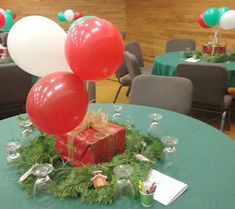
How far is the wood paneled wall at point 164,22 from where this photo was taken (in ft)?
17.1

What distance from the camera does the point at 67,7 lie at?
6.96 meters

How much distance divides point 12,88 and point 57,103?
6.07ft

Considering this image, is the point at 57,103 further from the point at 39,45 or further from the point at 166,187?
the point at 166,187

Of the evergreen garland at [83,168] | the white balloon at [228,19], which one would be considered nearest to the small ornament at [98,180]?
the evergreen garland at [83,168]

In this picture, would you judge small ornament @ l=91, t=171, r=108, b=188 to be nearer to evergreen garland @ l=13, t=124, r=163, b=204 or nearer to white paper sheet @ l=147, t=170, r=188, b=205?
evergreen garland @ l=13, t=124, r=163, b=204

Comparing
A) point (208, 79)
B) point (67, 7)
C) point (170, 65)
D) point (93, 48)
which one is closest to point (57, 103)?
point (93, 48)

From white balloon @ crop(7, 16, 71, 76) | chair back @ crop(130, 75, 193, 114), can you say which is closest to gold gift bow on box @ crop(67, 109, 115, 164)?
white balloon @ crop(7, 16, 71, 76)

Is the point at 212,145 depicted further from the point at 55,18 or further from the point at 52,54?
the point at 55,18

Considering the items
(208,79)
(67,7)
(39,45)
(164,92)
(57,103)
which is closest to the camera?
(57,103)

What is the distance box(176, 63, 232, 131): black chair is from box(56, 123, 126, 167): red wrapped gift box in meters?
1.60

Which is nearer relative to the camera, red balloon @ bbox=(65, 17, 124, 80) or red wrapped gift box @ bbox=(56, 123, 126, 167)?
red balloon @ bbox=(65, 17, 124, 80)

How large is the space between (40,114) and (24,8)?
6.44 metres

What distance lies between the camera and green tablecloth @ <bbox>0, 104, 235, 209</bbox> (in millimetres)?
1025

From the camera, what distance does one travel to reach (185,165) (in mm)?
1248
